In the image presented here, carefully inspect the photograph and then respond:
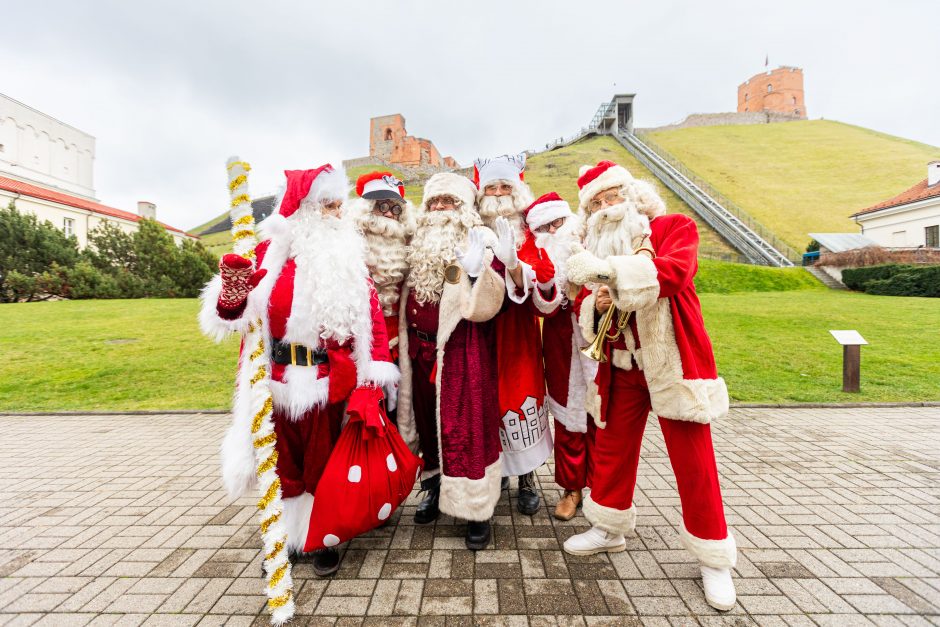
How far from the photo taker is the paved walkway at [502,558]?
2244 millimetres

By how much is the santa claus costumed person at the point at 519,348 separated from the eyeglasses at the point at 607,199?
1.53 feet

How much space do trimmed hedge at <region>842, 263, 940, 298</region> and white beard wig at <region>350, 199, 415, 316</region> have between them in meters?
21.7

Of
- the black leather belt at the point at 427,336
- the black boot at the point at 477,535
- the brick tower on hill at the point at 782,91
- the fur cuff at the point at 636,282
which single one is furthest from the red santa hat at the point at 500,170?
the brick tower on hill at the point at 782,91

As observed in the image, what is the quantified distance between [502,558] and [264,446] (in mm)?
1577

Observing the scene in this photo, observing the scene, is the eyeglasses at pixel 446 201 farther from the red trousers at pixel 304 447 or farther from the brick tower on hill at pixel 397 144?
the brick tower on hill at pixel 397 144

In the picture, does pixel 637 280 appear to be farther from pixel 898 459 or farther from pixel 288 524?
pixel 898 459

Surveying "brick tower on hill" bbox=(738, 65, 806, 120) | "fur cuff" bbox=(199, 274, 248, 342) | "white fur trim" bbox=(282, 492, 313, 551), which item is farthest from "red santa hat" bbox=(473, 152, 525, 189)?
"brick tower on hill" bbox=(738, 65, 806, 120)

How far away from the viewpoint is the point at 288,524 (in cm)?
261

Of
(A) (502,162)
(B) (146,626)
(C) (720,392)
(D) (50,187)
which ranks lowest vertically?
(B) (146,626)

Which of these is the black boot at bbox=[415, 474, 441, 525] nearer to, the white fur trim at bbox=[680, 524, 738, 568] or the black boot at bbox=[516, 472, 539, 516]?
the black boot at bbox=[516, 472, 539, 516]

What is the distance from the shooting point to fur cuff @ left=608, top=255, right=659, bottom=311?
2.05 meters

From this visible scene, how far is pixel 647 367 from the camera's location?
→ 2346 mm

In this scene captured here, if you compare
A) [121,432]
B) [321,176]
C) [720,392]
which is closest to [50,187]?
[121,432]

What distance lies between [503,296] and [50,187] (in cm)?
4727
